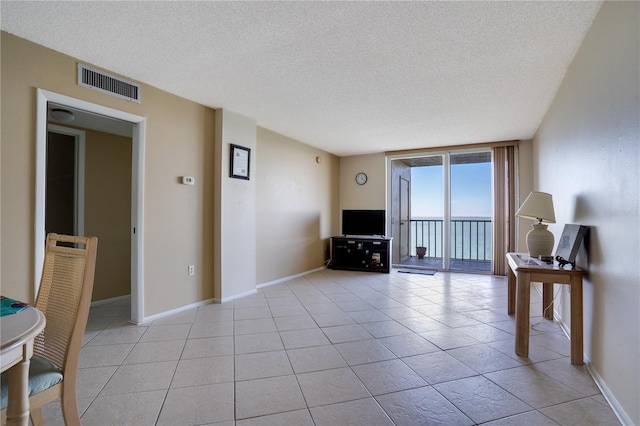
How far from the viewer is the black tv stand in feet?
17.8

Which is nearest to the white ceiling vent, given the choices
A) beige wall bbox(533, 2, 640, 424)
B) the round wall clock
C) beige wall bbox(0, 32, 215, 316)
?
beige wall bbox(0, 32, 215, 316)

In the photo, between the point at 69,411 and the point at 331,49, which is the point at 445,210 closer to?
the point at 331,49

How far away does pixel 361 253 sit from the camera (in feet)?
18.4

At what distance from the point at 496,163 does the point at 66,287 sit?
5747 mm

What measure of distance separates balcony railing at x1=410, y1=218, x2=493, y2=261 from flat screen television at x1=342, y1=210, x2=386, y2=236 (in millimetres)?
1497

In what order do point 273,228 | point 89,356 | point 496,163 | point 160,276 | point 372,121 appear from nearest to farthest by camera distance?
point 89,356
point 160,276
point 372,121
point 273,228
point 496,163

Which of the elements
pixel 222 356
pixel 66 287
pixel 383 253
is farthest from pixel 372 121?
pixel 66 287

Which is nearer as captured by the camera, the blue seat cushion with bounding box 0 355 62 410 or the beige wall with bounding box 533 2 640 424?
the blue seat cushion with bounding box 0 355 62 410

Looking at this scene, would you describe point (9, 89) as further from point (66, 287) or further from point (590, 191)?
point (590, 191)

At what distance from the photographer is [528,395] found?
5.52 ft

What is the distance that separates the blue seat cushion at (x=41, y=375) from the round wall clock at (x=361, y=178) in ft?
18.2

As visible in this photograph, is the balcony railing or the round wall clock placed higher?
the round wall clock

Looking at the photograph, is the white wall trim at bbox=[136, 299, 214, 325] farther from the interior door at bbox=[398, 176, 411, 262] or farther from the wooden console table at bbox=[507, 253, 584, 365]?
the interior door at bbox=[398, 176, 411, 262]

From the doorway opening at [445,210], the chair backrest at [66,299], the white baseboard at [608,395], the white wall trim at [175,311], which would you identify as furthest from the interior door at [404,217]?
the chair backrest at [66,299]
